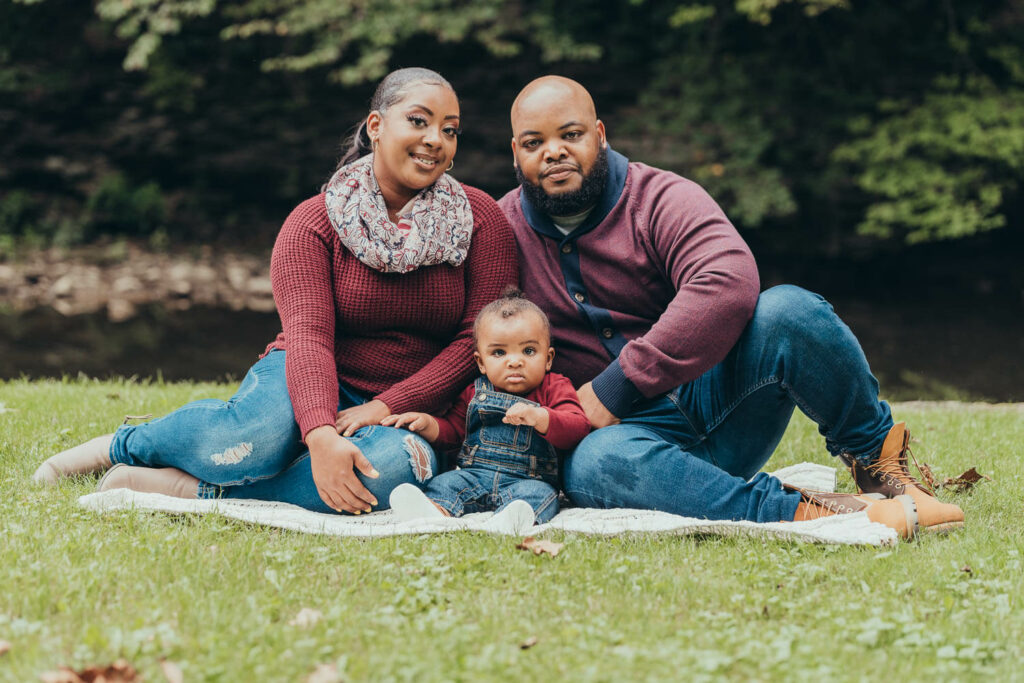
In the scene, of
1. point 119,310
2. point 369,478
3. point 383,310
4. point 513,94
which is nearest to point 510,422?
point 369,478

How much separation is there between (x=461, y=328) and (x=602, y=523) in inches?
32.5

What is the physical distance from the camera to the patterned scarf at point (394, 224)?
280cm

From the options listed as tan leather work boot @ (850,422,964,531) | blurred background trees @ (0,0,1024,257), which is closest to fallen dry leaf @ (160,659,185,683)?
tan leather work boot @ (850,422,964,531)

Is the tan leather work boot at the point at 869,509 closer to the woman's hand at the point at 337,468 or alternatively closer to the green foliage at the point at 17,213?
the woman's hand at the point at 337,468

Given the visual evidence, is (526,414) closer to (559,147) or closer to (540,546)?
(540,546)

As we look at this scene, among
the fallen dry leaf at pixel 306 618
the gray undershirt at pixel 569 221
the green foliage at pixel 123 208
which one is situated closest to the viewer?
the fallen dry leaf at pixel 306 618

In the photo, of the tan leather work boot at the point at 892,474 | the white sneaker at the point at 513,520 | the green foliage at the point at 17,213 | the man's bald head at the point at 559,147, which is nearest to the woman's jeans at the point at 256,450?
the white sneaker at the point at 513,520

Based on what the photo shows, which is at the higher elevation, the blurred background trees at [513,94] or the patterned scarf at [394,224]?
the blurred background trees at [513,94]

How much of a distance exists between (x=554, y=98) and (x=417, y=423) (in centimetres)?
108

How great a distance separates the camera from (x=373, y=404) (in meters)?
2.82

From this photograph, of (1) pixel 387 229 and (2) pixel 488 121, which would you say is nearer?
(1) pixel 387 229

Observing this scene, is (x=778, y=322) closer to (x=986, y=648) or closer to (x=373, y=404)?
(x=986, y=648)

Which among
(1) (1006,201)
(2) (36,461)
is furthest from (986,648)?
(1) (1006,201)

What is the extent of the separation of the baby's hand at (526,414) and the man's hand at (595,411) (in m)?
0.17
